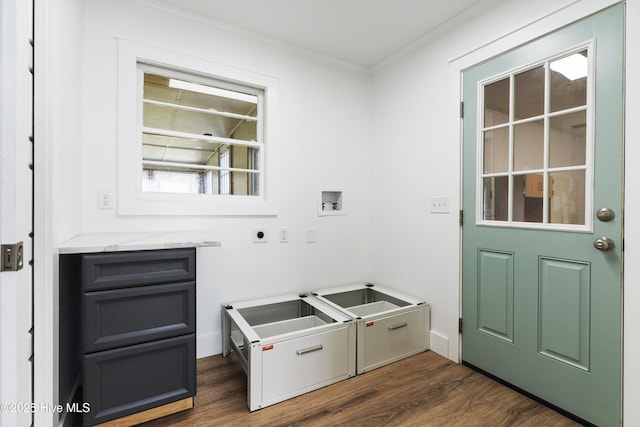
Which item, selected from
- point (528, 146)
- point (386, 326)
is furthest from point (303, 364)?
point (528, 146)

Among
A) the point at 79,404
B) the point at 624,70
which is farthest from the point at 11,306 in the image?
the point at 624,70

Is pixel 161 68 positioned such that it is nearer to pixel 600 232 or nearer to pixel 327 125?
pixel 327 125

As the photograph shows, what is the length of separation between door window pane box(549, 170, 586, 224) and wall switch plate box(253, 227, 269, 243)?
188cm

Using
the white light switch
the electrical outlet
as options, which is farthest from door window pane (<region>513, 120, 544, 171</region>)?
the electrical outlet

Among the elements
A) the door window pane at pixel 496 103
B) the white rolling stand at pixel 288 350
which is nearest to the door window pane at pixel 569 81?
the door window pane at pixel 496 103

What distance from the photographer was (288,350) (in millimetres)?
1719

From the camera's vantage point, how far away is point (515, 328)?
5.90 ft

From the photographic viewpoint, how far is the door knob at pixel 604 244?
4.63 feet

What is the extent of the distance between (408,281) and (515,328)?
0.84m

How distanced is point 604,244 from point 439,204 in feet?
3.14

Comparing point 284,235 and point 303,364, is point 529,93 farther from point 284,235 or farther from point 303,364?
point 303,364

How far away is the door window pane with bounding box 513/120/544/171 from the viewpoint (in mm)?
1690

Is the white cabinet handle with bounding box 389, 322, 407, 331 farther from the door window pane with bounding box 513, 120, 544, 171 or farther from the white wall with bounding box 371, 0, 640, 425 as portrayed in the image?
the door window pane with bounding box 513, 120, 544, 171

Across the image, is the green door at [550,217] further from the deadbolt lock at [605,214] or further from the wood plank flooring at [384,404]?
the wood plank flooring at [384,404]
